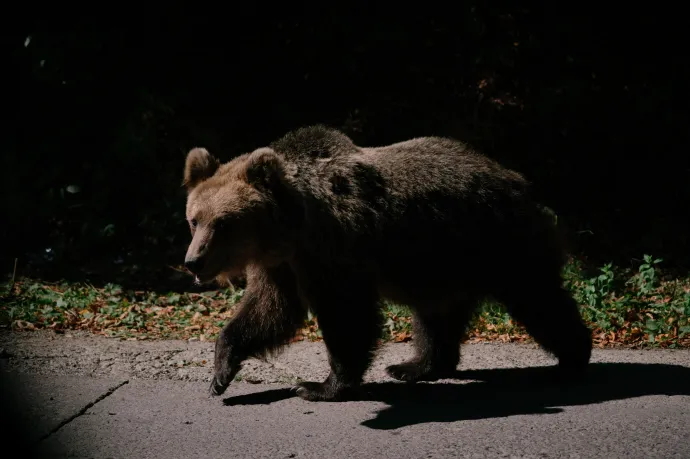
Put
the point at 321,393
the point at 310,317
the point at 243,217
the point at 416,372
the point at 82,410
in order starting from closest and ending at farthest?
the point at 82,410 < the point at 243,217 < the point at 321,393 < the point at 416,372 < the point at 310,317

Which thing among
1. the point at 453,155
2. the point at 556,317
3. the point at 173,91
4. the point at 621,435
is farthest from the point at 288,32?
the point at 621,435

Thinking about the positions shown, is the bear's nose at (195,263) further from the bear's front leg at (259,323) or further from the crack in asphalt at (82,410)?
the crack in asphalt at (82,410)

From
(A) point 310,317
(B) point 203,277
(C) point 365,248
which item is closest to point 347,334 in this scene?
(C) point 365,248

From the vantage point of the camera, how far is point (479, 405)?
486cm

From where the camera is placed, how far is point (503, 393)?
16.9 ft

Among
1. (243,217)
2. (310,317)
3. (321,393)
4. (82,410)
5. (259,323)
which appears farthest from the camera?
(310,317)

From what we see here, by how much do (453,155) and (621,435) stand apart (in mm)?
2123

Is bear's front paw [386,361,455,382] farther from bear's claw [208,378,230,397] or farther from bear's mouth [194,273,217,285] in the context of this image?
bear's mouth [194,273,217,285]

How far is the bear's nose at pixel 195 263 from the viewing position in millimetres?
4691

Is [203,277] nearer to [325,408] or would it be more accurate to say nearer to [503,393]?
[325,408]

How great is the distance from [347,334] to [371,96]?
20.9ft

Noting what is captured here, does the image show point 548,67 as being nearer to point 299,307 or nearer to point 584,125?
point 584,125

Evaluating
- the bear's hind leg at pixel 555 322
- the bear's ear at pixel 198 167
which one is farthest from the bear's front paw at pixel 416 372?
the bear's ear at pixel 198 167

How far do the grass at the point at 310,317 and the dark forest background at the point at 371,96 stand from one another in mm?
1958
